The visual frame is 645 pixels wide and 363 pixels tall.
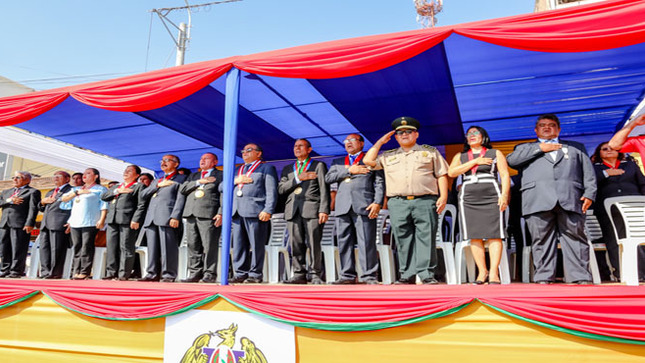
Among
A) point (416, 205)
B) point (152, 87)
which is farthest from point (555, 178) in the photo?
point (152, 87)

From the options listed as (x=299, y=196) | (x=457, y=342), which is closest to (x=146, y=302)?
(x=299, y=196)

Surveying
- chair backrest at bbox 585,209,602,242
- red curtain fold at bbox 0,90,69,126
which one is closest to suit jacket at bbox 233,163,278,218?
red curtain fold at bbox 0,90,69,126

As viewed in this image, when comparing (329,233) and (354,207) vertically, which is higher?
(354,207)

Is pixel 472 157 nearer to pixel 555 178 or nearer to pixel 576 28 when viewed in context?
pixel 555 178

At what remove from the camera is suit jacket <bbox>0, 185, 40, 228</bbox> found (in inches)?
200

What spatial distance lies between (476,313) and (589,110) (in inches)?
150

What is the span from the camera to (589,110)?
5.01 metres

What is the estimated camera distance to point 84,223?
4.66m

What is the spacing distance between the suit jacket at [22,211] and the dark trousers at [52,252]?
0.33 meters

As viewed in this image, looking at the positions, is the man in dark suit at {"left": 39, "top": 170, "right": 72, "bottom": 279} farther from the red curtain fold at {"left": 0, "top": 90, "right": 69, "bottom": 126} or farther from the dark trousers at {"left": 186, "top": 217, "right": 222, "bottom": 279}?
the dark trousers at {"left": 186, "top": 217, "right": 222, "bottom": 279}

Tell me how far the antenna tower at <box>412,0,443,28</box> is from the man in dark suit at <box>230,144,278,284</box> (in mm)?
14641

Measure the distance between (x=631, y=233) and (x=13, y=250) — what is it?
6.48 metres

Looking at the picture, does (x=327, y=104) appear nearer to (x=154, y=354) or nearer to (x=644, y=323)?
(x=154, y=354)

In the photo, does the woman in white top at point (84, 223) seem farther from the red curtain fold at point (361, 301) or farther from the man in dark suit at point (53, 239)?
the red curtain fold at point (361, 301)
